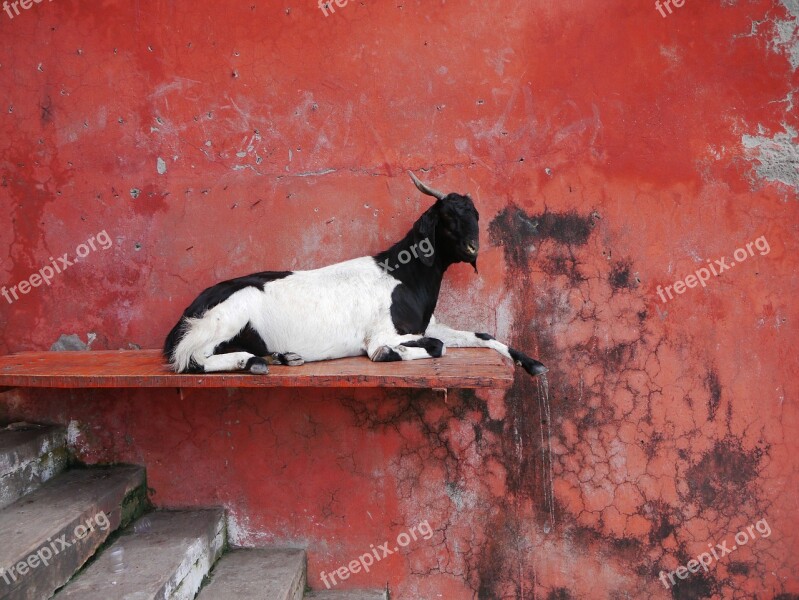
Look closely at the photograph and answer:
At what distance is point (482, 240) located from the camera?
335 centimetres

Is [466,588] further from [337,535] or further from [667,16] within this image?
[667,16]

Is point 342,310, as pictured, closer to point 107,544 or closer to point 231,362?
point 231,362

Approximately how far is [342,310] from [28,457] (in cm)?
187

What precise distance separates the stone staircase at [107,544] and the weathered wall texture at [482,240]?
0.49 feet

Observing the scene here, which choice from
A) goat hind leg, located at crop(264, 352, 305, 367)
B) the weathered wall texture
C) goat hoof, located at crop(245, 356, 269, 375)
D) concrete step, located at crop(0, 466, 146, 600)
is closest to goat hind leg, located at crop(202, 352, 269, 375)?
goat hoof, located at crop(245, 356, 269, 375)

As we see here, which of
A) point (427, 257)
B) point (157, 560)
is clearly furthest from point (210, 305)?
point (157, 560)

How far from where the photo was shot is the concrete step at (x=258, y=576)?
2889mm

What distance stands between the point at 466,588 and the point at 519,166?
253cm

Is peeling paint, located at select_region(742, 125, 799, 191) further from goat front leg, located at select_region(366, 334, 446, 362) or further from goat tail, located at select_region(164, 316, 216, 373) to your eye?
goat tail, located at select_region(164, 316, 216, 373)

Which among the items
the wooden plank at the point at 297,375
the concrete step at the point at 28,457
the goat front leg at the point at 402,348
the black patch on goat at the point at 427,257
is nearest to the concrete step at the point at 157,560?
the concrete step at the point at 28,457

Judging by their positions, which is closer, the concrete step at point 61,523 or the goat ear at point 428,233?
the concrete step at point 61,523

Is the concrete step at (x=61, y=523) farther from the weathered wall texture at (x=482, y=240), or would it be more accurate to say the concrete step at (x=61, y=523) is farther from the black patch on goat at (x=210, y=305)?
the black patch on goat at (x=210, y=305)

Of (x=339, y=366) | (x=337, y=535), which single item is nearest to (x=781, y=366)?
(x=339, y=366)

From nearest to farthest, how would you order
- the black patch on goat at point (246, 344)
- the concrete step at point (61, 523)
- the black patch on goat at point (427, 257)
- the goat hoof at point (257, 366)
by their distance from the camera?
the concrete step at point (61, 523) → the goat hoof at point (257, 366) → the black patch on goat at point (246, 344) → the black patch on goat at point (427, 257)
